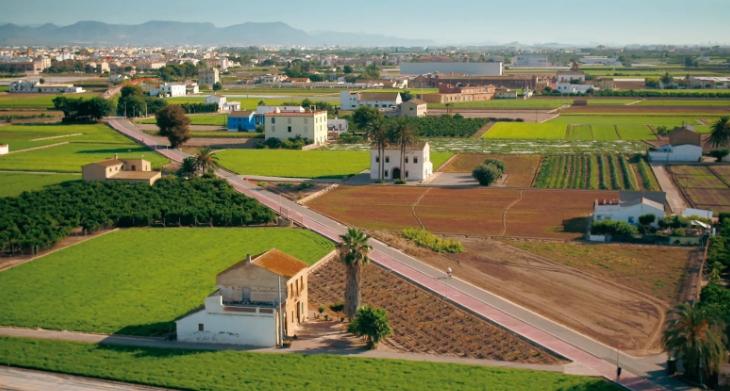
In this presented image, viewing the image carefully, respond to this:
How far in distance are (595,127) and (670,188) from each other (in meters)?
44.3

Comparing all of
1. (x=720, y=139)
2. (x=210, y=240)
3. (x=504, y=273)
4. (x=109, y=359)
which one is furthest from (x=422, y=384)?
(x=720, y=139)

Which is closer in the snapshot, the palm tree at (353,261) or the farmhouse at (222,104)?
the palm tree at (353,261)

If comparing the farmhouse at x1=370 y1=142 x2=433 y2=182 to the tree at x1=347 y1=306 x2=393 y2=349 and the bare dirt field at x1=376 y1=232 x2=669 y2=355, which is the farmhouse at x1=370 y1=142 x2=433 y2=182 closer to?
the bare dirt field at x1=376 y1=232 x2=669 y2=355

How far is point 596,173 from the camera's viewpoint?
73375mm

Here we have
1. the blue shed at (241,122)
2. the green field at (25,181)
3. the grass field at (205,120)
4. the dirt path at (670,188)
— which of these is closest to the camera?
the dirt path at (670,188)

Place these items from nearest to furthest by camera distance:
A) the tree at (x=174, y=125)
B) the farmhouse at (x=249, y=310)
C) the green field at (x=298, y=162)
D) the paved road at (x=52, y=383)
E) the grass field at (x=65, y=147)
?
1. the paved road at (x=52, y=383)
2. the farmhouse at (x=249, y=310)
3. the green field at (x=298, y=162)
4. the grass field at (x=65, y=147)
5. the tree at (x=174, y=125)

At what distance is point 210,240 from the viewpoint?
50500 mm

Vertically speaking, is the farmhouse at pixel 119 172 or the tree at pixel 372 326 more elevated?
the farmhouse at pixel 119 172

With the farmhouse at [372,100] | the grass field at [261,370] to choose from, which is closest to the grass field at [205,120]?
the farmhouse at [372,100]

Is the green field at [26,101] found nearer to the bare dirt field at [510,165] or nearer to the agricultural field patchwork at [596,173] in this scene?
the bare dirt field at [510,165]

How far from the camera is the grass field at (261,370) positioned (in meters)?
29.4

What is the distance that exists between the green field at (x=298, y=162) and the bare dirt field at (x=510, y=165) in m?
1.45

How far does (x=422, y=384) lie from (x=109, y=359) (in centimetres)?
1164

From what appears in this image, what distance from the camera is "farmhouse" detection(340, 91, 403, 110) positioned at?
13488 centimetres
